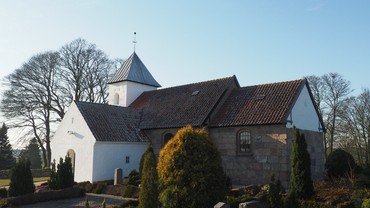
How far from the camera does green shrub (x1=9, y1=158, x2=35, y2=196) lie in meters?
16.6

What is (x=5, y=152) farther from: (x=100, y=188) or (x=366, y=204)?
(x=366, y=204)

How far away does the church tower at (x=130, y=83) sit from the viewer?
29.2m

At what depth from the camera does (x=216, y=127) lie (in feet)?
67.5

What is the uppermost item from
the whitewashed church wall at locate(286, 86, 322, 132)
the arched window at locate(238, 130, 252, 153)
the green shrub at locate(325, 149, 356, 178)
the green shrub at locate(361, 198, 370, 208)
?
the whitewashed church wall at locate(286, 86, 322, 132)

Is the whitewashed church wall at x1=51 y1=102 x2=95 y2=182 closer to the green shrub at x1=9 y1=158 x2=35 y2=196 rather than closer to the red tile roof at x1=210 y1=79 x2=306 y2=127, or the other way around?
the green shrub at x1=9 y1=158 x2=35 y2=196

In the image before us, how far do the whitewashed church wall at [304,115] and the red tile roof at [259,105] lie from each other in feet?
1.70

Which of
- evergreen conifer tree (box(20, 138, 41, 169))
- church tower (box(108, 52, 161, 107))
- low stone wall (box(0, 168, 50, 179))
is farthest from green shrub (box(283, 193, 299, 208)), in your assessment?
evergreen conifer tree (box(20, 138, 41, 169))

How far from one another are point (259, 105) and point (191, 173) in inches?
395

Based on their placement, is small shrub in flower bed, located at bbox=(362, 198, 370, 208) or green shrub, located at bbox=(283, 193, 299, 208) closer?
small shrub in flower bed, located at bbox=(362, 198, 370, 208)

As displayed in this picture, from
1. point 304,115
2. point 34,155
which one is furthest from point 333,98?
point 34,155

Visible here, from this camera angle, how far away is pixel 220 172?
11.4 m

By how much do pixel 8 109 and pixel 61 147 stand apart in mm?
12104

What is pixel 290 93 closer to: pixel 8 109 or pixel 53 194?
pixel 53 194

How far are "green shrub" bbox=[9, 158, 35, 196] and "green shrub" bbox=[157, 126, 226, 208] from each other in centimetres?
828
